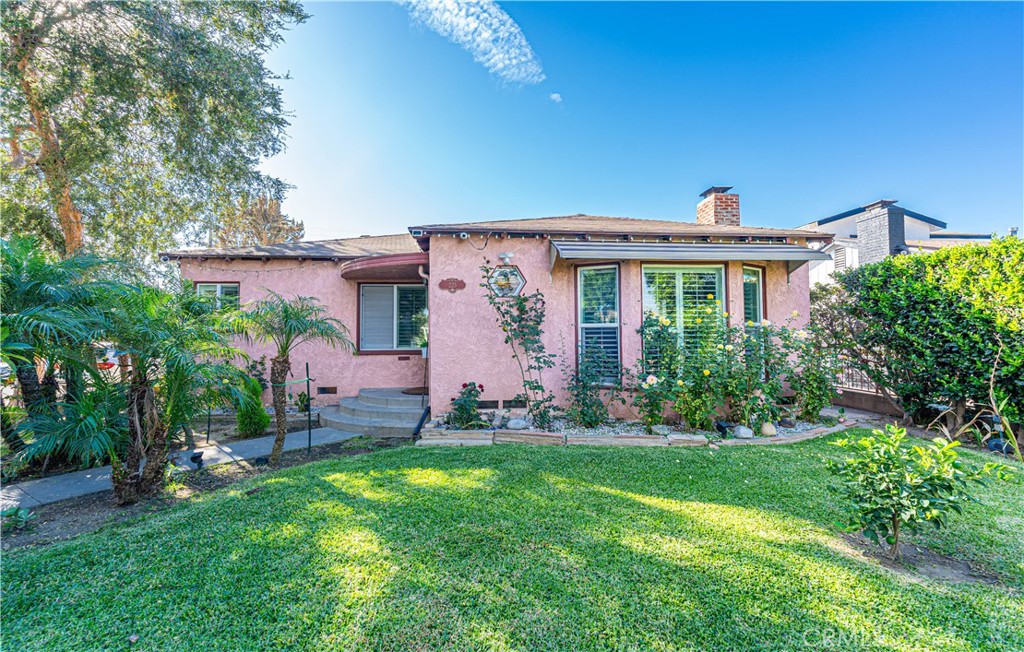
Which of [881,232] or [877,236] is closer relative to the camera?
[881,232]

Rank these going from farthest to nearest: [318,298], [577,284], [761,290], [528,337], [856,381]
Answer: [318,298] → [856,381] → [761,290] → [577,284] → [528,337]

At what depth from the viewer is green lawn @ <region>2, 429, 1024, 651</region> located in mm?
2307

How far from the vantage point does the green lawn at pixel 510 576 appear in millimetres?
2307

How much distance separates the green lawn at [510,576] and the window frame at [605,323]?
304 cm

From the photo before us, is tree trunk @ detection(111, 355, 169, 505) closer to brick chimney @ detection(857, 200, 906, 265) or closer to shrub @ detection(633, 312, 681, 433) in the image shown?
shrub @ detection(633, 312, 681, 433)

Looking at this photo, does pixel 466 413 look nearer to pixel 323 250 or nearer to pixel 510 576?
pixel 510 576

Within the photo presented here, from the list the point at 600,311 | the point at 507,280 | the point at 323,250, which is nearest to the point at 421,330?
the point at 323,250

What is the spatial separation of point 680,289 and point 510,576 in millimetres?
6198

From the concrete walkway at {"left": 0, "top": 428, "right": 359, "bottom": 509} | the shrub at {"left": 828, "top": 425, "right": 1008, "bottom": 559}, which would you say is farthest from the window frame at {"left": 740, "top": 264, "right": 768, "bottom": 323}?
the concrete walkway at {"left": 0, "top": 428, "right": 359, "bottom": 509}

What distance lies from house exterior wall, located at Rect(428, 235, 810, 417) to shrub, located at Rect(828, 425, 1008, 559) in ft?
14.4

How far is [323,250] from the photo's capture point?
10.3 meters

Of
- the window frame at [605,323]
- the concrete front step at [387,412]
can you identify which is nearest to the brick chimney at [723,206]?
the window frame at [605,323]

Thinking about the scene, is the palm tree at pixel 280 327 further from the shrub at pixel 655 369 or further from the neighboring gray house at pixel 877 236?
the neighboring gray house at pixel 877 236

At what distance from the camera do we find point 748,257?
6.80m
